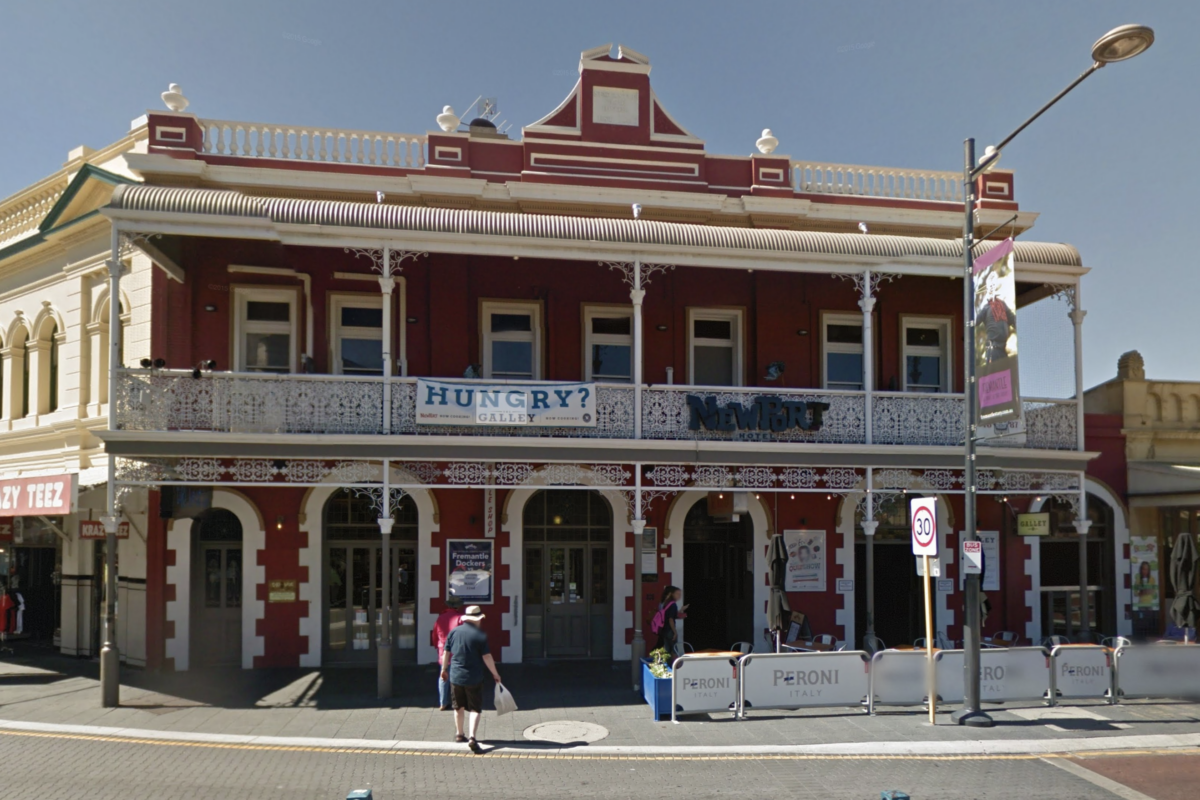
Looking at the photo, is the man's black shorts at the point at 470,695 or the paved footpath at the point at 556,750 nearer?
the paved footpath at the point at 556,750

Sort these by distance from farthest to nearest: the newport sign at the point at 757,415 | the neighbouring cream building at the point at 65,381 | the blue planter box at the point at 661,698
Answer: the neighbouring cream building at the point at 65,381
the newport sign at the point at 757,415
the blue planter box at the point at 661,698

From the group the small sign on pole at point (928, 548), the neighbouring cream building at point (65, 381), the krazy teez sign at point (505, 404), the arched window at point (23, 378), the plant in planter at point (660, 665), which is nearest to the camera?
the small sign on pole at point (928, 548)

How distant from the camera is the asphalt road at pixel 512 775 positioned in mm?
8625

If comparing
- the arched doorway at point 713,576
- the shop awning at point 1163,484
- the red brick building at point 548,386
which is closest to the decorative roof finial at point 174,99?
the red brick building at point 548,386

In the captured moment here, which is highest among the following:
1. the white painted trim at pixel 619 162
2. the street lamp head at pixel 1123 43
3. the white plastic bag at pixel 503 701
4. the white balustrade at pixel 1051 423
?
the white painted trim at pixel 619 162

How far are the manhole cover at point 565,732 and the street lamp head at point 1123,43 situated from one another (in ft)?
31.0

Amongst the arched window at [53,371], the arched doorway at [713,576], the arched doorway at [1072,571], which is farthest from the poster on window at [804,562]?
the arched window at [53,371]

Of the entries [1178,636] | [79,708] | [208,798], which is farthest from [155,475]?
[1178,636]

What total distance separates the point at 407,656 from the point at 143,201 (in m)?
8.42

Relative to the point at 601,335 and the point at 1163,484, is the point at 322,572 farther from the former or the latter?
the point at 1163,484

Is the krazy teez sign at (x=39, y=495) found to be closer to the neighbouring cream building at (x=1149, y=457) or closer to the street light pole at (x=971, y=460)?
the street light pole at (x=971, y=460)

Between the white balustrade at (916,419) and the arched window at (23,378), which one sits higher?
the arched window at (23,378)

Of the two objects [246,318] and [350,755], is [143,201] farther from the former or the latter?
[350,755]

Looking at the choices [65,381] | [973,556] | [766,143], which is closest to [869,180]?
[766,143]
